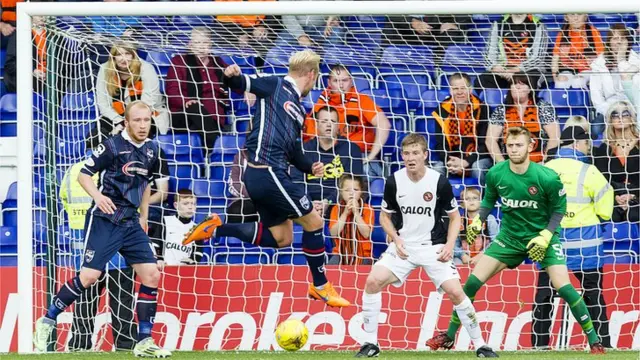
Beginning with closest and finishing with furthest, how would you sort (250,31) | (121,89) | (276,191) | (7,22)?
(276,191)
(250,31)
(121,89)
(7,22)

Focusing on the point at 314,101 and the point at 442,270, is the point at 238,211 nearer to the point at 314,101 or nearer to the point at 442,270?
the point at 314,101

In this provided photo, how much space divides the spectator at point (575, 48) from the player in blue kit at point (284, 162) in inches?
94.6

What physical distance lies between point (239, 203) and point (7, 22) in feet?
10.5

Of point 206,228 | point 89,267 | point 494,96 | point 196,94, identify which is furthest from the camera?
point 494,96

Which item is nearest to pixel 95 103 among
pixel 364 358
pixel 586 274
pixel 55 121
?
pixel 55 121

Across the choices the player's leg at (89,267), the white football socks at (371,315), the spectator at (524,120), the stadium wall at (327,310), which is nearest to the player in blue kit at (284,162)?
the stadium wall at (327,310)

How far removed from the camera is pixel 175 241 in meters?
9.42

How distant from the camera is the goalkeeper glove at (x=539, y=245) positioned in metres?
7.68

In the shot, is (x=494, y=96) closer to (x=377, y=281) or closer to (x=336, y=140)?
(x=336, y=140)

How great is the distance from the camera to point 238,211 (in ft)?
32.1

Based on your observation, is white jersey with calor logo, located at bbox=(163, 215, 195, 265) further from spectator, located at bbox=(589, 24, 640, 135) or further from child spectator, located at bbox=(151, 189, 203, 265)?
spectator, located at bbox=(589, 24, 640, 135)

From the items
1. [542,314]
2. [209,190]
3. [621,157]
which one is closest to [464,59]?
[621,157]

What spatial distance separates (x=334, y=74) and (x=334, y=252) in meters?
1.67

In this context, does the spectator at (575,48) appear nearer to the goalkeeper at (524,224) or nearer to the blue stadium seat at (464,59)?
the blue stadium seat at (464,59)
